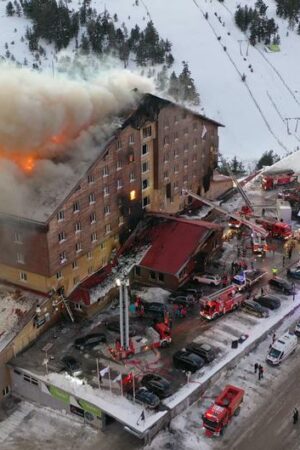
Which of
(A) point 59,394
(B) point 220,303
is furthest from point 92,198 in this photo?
(A) point 59,394

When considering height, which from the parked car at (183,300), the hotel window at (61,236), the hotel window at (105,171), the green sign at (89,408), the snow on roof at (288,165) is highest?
the hotel window at (105,171)

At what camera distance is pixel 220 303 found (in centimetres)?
4706

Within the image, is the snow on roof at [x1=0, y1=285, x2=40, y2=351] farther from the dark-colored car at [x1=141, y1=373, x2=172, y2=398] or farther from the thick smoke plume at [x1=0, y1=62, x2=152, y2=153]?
the thick smoke plume at [x1=0, y1=62, x2=152, y2=153]

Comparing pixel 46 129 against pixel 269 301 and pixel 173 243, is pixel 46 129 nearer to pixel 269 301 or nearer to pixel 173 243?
pixel 173 243

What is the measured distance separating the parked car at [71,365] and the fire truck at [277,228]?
2556cm

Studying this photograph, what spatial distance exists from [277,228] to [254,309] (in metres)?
14.2

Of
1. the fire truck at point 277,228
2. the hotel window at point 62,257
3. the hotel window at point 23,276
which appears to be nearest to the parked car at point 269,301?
the fire truck at point 277,228

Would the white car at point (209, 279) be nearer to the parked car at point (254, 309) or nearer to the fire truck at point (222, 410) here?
the parked car at point (254, 309)

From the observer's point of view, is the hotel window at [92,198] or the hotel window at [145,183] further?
the hotel window at [145,183]


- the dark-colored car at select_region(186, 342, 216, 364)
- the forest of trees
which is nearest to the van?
the dark-colored car at select_region(186, 342, 216, 364)

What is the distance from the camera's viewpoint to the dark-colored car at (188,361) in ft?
136

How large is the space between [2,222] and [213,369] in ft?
60.5

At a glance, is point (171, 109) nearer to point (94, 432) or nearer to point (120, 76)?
point (120, 76)

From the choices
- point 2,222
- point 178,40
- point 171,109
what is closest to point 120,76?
point 171,109
